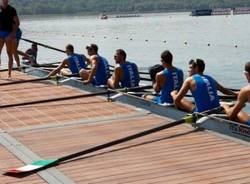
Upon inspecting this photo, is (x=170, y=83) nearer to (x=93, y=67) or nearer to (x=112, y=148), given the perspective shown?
(x=112, y=148)

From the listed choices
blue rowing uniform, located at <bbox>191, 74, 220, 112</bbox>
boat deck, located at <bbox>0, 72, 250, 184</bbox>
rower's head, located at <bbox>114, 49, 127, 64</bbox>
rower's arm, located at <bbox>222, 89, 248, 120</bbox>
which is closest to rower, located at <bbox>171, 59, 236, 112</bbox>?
blue rowing uniform, located at <bbox>191, 74, 220, 112</bbox>

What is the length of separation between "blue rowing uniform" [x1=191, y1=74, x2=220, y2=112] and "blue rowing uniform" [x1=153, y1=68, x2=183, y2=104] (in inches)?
46.2

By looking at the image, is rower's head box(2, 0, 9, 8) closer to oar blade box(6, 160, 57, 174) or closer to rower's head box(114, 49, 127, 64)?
rower's head box(114, 49, 127, 64)

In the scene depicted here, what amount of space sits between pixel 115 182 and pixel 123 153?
1213 mm

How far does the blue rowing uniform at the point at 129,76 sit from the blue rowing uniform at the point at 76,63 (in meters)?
2.60

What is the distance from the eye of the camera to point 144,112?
10.6 meters

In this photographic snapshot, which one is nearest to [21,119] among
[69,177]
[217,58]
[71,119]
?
[71,119]

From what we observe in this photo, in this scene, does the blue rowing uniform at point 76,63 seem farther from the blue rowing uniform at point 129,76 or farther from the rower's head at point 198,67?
the rower's head at point 198,67

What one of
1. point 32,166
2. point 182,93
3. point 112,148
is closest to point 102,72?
point 182,93

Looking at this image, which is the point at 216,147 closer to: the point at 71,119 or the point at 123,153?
the point at 123,153

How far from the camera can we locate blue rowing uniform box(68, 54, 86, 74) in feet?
48.2

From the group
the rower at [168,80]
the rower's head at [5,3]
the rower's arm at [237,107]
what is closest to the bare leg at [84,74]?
the rower's head at [5,3]

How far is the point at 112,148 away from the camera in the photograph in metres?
8.09

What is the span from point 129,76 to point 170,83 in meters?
2.25
